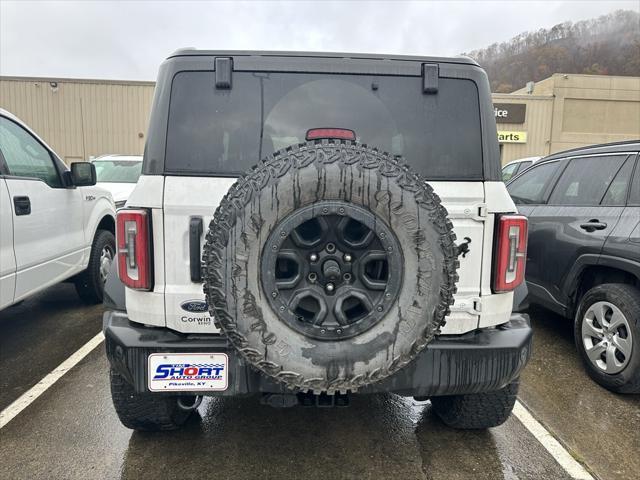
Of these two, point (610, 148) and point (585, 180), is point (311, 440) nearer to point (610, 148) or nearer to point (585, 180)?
point (585, 180)

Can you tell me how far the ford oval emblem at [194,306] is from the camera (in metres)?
2.11

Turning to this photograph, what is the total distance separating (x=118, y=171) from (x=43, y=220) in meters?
4.59

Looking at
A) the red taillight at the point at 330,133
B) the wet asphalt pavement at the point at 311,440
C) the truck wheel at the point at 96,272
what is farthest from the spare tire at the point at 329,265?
the truck wheel at the point at 96,272

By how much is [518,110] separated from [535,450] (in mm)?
24772

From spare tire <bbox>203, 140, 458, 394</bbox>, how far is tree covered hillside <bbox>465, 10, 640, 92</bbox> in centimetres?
3794

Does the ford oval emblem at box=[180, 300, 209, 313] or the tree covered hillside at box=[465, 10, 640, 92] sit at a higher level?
the tree covered hillside at box=[465, 10, 640, 92]

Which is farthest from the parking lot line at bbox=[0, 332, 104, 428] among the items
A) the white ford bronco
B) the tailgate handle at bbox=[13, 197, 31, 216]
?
the tailgate handle at bbox=[13, 197, 31, 216]

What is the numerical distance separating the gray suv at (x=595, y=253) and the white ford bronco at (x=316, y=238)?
148 centimetres

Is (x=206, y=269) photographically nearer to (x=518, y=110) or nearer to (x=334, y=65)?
(x=334, y=65)

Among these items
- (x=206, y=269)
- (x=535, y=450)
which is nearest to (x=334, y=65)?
(x=206, y=269)

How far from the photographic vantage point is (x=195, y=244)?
2076 mm

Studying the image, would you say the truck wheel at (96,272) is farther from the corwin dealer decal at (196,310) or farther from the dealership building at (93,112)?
the dealership building at (93,112)

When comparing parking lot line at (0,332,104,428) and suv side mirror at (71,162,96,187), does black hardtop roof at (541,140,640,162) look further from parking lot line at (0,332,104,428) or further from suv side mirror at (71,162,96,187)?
parking lot line at (0,332,104,428)

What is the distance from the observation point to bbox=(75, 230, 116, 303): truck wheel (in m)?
4.96
